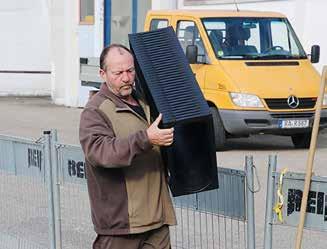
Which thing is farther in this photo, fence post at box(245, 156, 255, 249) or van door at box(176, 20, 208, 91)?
van door at box(176, 20, 208, 91)

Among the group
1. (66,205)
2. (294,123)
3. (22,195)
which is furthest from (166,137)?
(294,123)

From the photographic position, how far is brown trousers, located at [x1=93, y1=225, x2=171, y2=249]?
3.45 meters

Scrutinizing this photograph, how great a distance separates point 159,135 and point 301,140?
9026mm

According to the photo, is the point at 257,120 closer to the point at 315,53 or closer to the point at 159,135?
the point at 315,53

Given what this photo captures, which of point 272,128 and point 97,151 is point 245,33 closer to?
point 272,128

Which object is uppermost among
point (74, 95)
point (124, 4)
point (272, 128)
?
point (124, 4)

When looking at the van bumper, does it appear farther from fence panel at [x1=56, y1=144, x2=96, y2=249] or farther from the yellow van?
fence panel at [x1=56, y1=144, x2=96, y2=249]

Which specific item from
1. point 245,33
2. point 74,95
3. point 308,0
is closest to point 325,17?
point 308,0

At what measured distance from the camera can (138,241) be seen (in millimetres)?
3473

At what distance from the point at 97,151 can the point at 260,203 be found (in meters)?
3.70

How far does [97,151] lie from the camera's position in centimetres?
329

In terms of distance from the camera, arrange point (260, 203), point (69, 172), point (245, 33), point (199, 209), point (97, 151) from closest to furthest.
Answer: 1. point (97, 151)
2. point (199, 209)
3. point (69, 172)
4. point (260, 203)
5. point (245, 33)

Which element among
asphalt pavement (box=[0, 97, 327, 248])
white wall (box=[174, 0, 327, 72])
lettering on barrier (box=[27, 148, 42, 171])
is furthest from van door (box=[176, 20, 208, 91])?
lettering on barrier (box=[27, 148, 42, 171])

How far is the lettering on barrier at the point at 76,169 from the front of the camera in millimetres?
4514
